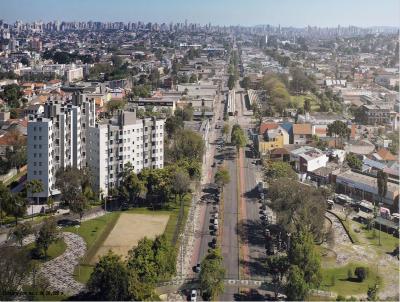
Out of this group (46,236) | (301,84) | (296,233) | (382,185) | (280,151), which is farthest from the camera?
(301,84)

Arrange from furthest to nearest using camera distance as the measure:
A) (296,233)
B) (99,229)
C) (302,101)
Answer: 1. (302,101)
2. (99,229)
3. (296,233)

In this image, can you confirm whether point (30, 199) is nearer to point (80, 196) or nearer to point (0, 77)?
point (80, 196)

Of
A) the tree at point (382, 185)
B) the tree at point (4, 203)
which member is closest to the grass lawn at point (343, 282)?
the tree at point (382, 185)

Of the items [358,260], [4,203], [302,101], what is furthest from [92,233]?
[302,101]

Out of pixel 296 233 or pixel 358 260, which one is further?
pixel 358 260

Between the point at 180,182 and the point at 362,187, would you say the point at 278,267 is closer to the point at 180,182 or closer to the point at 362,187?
the point at 180,182

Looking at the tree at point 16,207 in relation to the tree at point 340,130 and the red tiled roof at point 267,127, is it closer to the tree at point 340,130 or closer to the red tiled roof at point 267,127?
the red tiled roof at point 267,127

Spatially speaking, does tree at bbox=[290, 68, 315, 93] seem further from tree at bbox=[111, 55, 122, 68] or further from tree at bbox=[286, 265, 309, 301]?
tree at bbox=[286, 265, 309, 301]
